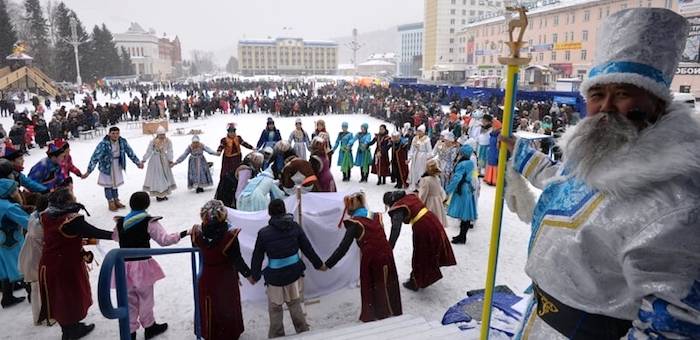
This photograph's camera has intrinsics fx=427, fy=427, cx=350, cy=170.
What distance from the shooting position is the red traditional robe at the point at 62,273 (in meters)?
3.80

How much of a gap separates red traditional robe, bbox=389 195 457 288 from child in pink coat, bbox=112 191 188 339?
2.38 metres

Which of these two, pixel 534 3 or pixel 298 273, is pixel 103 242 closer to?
pixel 298 273

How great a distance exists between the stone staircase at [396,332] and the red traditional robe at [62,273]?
227 centimetres

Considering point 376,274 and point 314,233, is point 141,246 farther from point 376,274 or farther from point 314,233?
point 376,274

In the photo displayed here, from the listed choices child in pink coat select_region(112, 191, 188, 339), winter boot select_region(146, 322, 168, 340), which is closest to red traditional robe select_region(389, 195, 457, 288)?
child in pink coat select_region(112, 191, 188, 339)

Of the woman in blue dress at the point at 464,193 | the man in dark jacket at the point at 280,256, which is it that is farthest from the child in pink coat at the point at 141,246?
the woman in blue dress at the point at 464,193

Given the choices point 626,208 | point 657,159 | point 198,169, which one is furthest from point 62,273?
point 198,169

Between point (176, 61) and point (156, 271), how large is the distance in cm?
13769

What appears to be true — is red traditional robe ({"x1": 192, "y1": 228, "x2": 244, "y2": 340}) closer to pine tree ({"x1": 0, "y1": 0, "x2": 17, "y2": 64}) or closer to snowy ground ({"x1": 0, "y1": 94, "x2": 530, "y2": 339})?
snowy ground ({"x1": 0, "y1": 94, "x2": 530, "y2": 339})

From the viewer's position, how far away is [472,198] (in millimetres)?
6426

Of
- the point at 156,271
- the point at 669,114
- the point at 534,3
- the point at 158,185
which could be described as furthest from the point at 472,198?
the point at 534,3

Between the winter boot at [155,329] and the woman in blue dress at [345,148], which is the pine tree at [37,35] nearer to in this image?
the woman in blue dress at [345,148]

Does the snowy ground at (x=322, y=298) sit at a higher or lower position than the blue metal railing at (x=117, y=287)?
lower

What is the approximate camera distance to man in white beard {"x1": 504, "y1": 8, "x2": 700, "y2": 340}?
113cm
